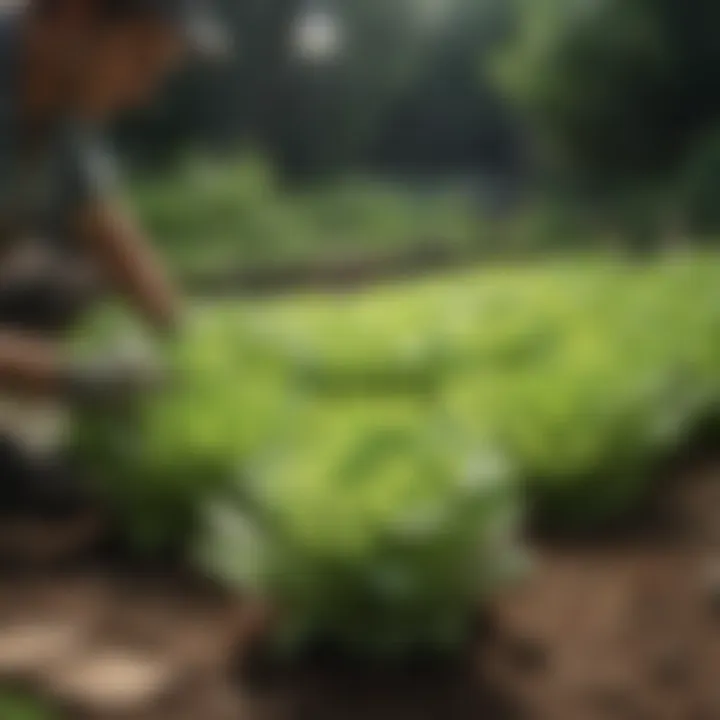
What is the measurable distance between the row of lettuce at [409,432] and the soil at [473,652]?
0.12 ft

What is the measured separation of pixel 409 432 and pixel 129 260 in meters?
0.36

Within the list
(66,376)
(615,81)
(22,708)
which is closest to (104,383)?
(66,376)

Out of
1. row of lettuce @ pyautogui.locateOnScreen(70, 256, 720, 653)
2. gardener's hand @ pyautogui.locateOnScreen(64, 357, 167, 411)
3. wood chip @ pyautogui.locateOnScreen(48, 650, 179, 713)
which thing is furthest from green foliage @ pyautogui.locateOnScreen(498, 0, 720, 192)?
wood chip @ pyautogui.locateOnScreen(48, 650, 179, 713)

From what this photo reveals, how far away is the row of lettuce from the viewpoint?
0.98 meters

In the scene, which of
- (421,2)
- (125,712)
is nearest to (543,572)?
(125,712)

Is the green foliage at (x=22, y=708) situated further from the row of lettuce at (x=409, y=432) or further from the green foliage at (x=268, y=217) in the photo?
the green foliage at (x=268, y=217)

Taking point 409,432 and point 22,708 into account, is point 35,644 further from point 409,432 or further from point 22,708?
point 409,432

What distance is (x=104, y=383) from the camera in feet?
4.06

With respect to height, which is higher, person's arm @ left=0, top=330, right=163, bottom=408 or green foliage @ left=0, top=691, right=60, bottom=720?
person's arm @ left=0, top=330, right=163, bottom=408

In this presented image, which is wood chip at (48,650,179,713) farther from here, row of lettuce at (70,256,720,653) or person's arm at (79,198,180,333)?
person's arm at (79,198,180,333)

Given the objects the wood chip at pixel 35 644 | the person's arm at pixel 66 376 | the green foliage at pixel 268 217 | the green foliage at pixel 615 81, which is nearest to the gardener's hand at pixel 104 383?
the person's arm at pixel 66 376

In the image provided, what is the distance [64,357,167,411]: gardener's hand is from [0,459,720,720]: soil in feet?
0.61

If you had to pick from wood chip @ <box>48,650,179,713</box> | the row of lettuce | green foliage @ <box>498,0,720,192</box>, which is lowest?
wood chip @ <box>48,650,179,713</box>

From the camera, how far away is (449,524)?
3.17 feet
